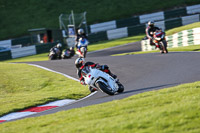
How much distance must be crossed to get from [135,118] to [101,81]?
3886 mm

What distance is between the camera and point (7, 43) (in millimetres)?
32000

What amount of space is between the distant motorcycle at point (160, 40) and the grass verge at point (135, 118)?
981 centimetres

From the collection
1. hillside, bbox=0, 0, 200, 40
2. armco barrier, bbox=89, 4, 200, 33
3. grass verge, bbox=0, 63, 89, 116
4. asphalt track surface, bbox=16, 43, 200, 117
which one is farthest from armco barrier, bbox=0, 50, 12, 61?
grass verge, bbox=0, 63, 89, 116

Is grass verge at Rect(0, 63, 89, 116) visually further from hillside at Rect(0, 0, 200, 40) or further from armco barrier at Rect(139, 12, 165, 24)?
hillside at Rect(0, 0, 200, 40)

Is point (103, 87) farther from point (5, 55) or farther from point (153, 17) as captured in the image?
point (153, 17)

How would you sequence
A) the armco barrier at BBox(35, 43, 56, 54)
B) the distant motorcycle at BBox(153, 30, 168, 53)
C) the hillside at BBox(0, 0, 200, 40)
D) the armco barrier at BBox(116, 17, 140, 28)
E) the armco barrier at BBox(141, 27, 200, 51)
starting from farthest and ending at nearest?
the hillside at BBox(0, 0, 200, 40)
the armco barrier at BBox(116, 17, 140, 28)
the armco barrier at BBox(35, 43, 56, 54)
the armco barrier at BBox(141, 27, 200, 51)
the distant motorcycle at BBox(153, 30, 168, 53)

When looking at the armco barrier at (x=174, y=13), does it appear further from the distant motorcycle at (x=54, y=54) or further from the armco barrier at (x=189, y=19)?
the distant motorcycle at (x=54, y=54)

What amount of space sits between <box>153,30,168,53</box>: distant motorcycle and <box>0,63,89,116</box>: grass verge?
5291 millimetres

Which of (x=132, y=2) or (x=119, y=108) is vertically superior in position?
(x=132, y=2)

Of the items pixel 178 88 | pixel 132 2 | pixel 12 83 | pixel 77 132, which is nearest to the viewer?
pixel 77 132

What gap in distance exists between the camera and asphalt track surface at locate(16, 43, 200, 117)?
32.5 ft

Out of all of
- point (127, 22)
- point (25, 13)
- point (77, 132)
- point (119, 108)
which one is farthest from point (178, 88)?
point (25, 13)

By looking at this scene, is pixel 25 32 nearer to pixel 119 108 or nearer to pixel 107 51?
pixel 107 51

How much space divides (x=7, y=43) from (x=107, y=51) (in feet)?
32.8
